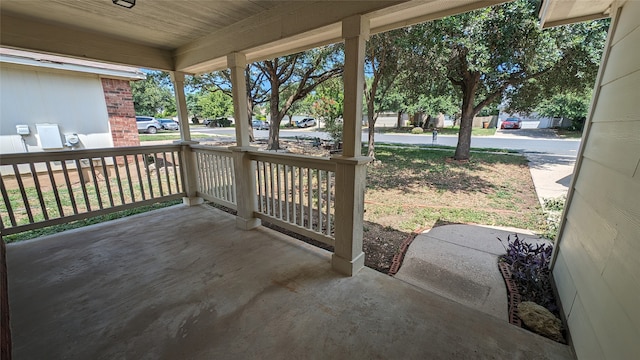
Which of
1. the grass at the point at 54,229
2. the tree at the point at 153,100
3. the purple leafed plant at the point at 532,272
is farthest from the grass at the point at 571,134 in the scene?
the tree at the point at 153,100

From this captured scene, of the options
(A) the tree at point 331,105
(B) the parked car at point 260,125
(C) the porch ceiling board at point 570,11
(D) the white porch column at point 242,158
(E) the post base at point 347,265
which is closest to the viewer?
(C) the porch ceiling board at point 570,11

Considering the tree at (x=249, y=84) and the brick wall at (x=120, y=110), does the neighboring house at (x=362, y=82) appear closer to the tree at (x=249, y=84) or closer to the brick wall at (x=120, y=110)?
the brick wall at (x=120, y=110)

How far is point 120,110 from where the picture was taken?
597 cm

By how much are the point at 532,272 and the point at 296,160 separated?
2276 mm

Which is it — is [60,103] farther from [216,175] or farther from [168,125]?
[168,125]

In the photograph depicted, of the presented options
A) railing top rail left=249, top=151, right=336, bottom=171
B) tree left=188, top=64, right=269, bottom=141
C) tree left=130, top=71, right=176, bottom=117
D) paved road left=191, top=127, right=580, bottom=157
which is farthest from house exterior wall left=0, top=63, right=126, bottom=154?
tree left=130, top=71, right=176, bottom=117

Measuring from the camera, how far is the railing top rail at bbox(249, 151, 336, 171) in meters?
2.31

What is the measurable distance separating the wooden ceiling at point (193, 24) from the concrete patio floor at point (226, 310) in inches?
79.3

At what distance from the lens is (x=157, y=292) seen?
77.4 inches

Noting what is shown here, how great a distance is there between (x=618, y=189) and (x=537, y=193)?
4.56 m

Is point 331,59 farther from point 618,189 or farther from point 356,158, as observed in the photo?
point 618,189

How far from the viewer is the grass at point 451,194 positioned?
376 centimetres

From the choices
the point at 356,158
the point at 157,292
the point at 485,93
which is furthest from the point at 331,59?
the point at 157,292

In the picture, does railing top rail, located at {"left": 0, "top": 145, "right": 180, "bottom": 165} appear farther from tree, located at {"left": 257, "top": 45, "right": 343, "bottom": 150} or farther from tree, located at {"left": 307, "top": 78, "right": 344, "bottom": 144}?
tree, located at {"left": 307, "top": 78, "right": 344, "bottom": 144}
